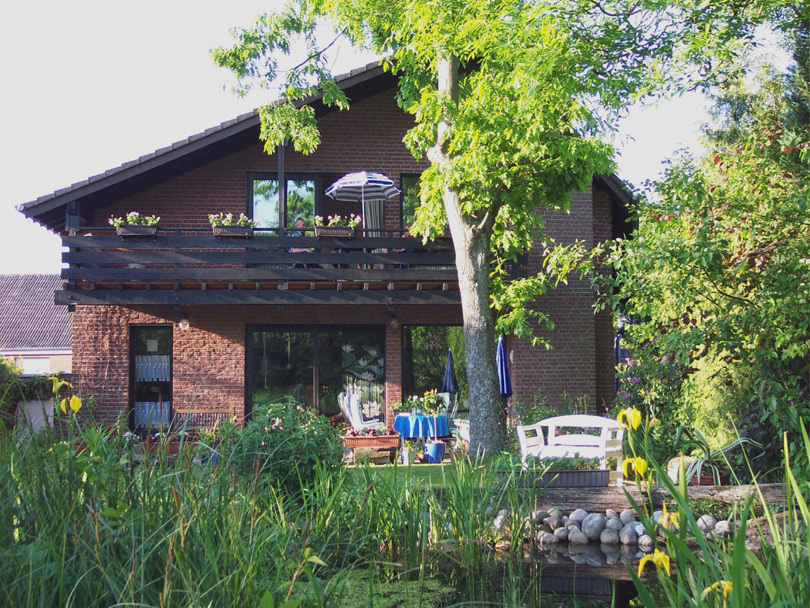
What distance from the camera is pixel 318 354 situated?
47.1 ft

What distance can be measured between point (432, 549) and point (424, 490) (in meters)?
0.53

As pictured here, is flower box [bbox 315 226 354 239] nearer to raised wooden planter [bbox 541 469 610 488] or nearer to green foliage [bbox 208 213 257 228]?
green foliage [bbox 208 213 257 228]

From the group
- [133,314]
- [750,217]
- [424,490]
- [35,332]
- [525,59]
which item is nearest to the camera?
[424,490]

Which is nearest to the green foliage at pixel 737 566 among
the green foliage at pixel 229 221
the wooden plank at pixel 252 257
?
the wooden plank at pixel 252 257

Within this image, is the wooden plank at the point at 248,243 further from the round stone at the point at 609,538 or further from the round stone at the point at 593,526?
the round stone at the point at 609,538

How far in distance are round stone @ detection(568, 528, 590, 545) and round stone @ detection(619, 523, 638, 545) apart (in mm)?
306

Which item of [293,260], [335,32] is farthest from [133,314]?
[335,32]

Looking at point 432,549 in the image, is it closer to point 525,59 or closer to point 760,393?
point 760,393

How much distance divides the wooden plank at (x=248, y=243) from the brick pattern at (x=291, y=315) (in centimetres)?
116

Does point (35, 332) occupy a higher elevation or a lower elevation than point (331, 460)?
higher

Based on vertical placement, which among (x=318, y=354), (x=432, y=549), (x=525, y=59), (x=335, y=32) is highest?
(x=335, y=32)

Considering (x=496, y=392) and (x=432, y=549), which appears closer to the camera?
(x=432, y=549)

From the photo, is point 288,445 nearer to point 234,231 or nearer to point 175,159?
point 234,231

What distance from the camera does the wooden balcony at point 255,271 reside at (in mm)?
12836
